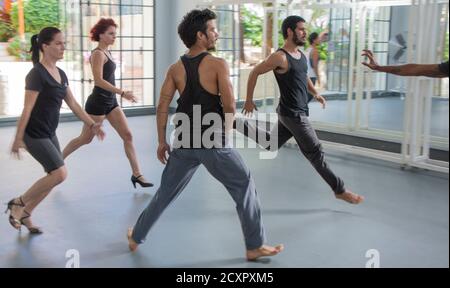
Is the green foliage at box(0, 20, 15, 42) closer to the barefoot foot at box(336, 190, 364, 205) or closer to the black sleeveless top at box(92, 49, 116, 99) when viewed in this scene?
the black sleeveless top at box(92, 49, 116, 99)

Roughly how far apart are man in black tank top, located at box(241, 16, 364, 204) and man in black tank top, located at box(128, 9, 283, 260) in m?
1.23

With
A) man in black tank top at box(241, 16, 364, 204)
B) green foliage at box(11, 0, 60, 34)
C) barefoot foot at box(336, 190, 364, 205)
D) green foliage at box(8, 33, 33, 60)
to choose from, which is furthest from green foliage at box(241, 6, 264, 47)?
barefoot foot at box(336, 190, 364, 205)

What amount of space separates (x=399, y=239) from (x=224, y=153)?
1.41 m

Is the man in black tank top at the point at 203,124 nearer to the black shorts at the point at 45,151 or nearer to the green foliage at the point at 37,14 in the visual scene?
the black shorts at the point at 45,151

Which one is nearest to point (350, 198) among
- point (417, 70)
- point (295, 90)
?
point (295, 90)

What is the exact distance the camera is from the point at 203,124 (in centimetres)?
313

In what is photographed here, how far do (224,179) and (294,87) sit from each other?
4.63 feet

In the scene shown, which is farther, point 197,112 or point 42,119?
point 42,119

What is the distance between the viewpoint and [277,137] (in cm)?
477

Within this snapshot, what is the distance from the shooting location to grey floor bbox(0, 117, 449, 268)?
3.34 m

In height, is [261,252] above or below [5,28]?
below

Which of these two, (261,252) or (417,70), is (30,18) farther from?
(417,70)
